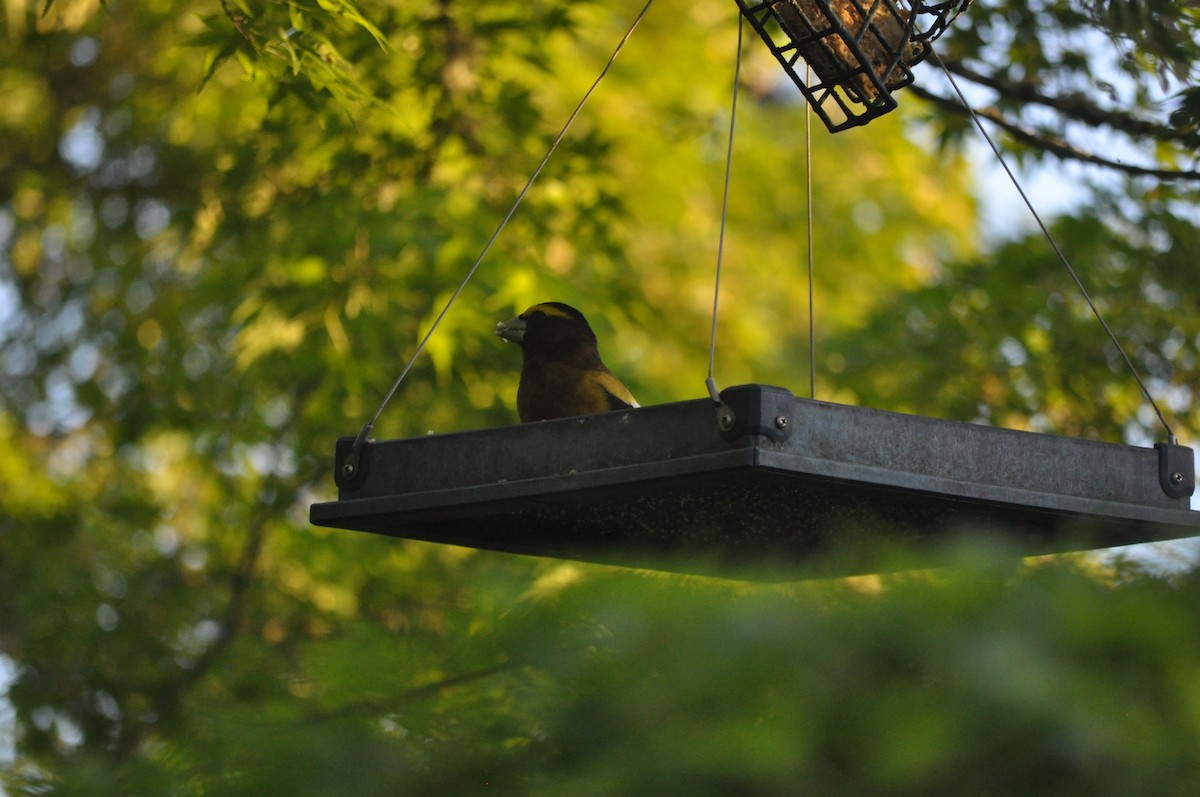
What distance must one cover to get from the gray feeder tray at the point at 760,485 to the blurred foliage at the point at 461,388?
146 millimetres

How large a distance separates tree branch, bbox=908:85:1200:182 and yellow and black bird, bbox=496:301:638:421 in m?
1.34

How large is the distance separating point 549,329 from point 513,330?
11 centimetres

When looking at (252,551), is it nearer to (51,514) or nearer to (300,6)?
(51,514)

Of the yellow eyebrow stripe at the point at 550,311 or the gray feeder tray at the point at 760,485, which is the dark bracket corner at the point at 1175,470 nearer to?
the gray feeder tray at the point at 760,485

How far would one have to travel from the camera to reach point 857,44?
3160mm

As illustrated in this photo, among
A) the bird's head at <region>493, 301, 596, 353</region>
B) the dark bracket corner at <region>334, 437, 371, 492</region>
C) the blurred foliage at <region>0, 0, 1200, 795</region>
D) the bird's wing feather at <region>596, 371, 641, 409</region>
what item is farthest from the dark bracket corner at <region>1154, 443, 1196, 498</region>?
the dark bracket corner at <region>334, 437, 371, 492</region>

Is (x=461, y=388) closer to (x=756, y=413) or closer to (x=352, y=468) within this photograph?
(x=352, y=468)

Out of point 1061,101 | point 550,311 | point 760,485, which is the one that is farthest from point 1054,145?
point 760,485

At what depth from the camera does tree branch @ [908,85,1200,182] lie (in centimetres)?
423

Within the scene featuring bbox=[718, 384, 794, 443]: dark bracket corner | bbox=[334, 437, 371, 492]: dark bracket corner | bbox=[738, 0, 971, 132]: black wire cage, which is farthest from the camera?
bbox=[738, 0, 971, 132]: black wire cage

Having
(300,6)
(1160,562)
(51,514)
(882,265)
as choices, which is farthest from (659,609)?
(882,265)

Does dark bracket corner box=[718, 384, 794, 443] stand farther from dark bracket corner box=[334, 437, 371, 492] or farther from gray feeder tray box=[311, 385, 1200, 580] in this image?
dark bracket corner box=[334, 437, 371, 492]

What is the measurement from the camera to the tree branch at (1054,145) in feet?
13.9

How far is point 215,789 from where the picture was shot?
3471 millimetres
